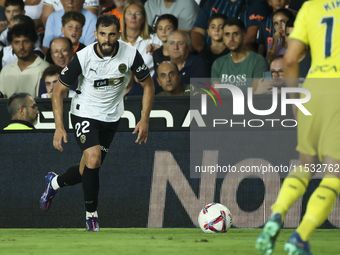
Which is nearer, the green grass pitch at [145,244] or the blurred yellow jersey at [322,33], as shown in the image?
the blurred yellow jersey at [322,33]

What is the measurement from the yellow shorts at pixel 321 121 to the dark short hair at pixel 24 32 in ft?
17.8

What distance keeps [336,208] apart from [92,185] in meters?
2.81

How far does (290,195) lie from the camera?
308 cm

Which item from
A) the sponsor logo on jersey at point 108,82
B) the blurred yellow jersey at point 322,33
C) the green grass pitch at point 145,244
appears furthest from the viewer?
the sponsor logo on jersey at point 108,82

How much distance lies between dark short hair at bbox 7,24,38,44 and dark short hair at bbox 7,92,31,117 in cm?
185

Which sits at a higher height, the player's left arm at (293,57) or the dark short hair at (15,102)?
the player's left arm at (293,57)

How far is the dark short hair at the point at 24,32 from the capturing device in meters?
7.45

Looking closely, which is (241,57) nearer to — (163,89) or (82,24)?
(163,89)

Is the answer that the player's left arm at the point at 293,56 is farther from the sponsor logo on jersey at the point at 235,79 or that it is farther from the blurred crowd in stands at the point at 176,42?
the sponsor logo on jersey at the point at 235,79

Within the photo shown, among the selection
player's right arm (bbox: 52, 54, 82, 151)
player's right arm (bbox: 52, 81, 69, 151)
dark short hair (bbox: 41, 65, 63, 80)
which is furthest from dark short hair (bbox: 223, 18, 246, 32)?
player's right arm (bbox: 52, 81, 69, 151)

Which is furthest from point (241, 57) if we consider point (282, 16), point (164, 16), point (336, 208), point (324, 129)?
point (324, 129)

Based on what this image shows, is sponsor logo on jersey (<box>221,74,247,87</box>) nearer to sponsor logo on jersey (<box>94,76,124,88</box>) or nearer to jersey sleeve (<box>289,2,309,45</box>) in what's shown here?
sponsor logo on jersey (<box>94,76,124,88</box>)

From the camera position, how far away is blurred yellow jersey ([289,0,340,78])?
3115 mm

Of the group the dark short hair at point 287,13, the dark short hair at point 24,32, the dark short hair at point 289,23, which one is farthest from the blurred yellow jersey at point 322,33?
the dark short hair at point 24,32
